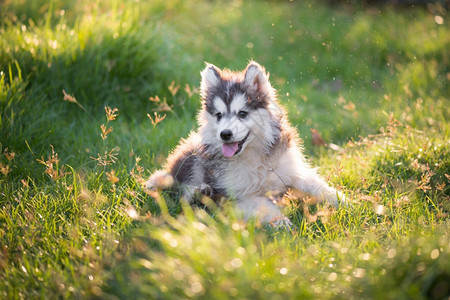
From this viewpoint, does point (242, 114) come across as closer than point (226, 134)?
No

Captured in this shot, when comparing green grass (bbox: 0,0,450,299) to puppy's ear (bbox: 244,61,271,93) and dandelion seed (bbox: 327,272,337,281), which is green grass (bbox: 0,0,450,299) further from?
puppy's ear (bbox: 244,61,271,93)

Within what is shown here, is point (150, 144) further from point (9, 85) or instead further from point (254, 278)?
point (254, 278)

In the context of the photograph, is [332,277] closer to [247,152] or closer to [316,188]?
[316,188]

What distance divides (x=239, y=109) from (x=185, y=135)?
1.49 metres

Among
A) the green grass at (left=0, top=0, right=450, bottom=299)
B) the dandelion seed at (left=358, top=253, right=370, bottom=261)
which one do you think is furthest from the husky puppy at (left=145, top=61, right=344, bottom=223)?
the dandelion seed at (left=358, top=253, right=370, bottom=261)

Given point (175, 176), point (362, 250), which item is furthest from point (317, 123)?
point (362, 250)

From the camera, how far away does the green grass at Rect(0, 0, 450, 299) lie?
2.38 m

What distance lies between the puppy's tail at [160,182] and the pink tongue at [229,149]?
49 centimetres

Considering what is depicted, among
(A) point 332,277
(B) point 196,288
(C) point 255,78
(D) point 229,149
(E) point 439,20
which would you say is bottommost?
(E) point 439,20

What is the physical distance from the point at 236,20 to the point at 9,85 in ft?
16.6

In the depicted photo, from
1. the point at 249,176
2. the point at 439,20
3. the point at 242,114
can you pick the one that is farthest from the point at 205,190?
the point at 439,20

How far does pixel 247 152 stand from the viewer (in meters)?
3.80

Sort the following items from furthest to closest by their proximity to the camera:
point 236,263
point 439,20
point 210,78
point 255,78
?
1. point 439,20
2. point 210,78
3. point 255,78
4. point 236,263

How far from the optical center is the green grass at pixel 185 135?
2.38m
